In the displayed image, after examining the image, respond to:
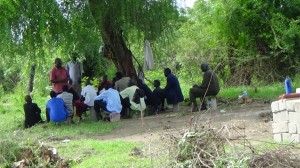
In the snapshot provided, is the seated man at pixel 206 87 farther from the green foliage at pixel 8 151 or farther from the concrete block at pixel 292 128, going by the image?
the green foliage at pixel 8 151

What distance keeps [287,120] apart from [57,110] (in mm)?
6904

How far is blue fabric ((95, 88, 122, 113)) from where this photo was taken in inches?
568

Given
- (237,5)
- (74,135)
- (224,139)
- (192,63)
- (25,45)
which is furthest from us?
(192,63)

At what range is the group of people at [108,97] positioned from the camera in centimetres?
1442

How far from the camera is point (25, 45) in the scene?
14438 mm

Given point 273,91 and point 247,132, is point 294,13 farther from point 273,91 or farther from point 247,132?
point 247,132

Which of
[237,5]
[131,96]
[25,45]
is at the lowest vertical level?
[131,96]

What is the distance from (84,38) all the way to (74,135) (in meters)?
3.04

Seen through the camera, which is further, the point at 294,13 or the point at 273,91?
the point at 294,13

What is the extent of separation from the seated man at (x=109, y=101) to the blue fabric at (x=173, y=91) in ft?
5.43

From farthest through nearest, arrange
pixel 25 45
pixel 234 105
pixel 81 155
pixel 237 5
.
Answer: pixel 237 5 → pixel 234 105 → pixel 25 45 → pixel 81 155

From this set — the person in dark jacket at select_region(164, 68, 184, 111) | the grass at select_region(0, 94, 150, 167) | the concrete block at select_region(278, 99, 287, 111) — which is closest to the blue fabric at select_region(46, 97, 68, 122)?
the grass at select_region(0, 94, 150, 167)

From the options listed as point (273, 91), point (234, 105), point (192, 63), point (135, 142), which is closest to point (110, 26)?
point (234, 105)

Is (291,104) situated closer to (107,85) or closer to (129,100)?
(129,100)
